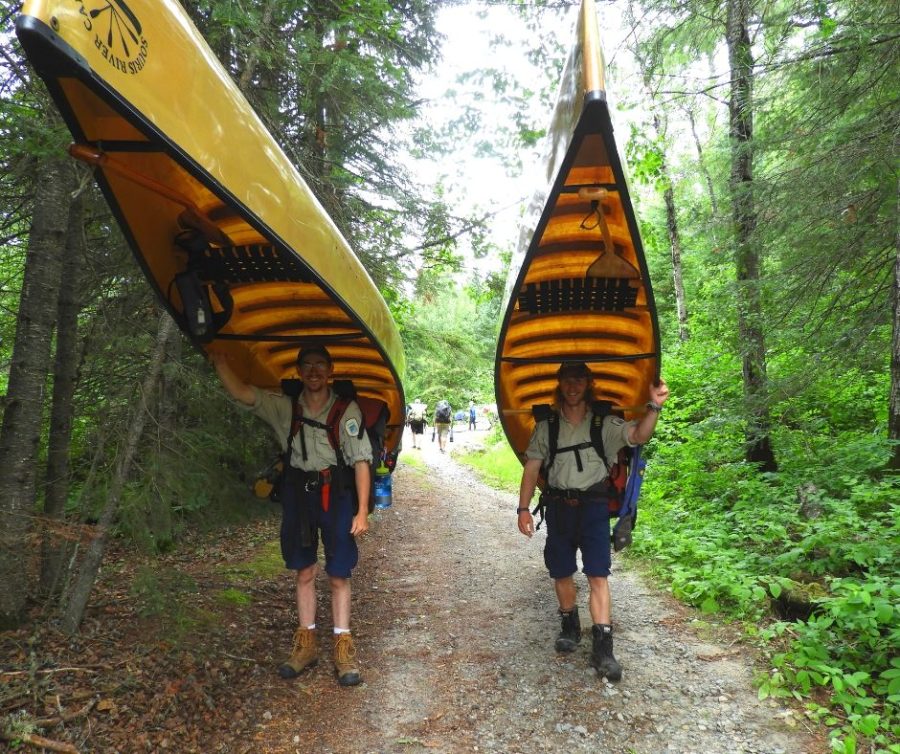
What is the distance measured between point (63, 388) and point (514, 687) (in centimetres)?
353

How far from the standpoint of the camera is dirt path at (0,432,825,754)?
2.68m

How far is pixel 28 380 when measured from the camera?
3.09 m

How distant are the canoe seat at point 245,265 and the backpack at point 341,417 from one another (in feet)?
2.41

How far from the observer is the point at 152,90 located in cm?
203

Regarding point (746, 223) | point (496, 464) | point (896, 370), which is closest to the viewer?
point (896, 370)

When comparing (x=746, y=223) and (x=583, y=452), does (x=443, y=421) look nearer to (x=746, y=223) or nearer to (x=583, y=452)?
(x=746, y=223)

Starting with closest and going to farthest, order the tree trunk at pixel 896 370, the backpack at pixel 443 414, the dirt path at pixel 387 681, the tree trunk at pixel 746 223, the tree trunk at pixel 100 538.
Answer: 1. the dirt path at pixel 387 681
2. the tree trunk at pixel 100 538
3. the tree trunk at pixel 896 370
4. the tree trunk at pixel 746 223
5. the backpack at pixel 443 414

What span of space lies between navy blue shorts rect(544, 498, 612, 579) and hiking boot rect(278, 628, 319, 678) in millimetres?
1672

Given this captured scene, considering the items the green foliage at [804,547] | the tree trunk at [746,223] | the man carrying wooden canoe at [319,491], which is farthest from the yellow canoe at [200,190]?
the tree trunk at [746,223]

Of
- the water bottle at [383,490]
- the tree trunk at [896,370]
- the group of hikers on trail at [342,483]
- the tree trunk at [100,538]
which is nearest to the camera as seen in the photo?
the tree trunk at [100,538]

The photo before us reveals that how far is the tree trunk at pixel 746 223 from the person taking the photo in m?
5.58

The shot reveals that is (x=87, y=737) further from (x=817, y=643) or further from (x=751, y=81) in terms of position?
(x=751, y=81)

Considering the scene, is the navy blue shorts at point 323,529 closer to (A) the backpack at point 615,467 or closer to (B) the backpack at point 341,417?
(B) the backpack at point 341,417

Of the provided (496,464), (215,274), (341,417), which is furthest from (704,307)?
(496,464)
